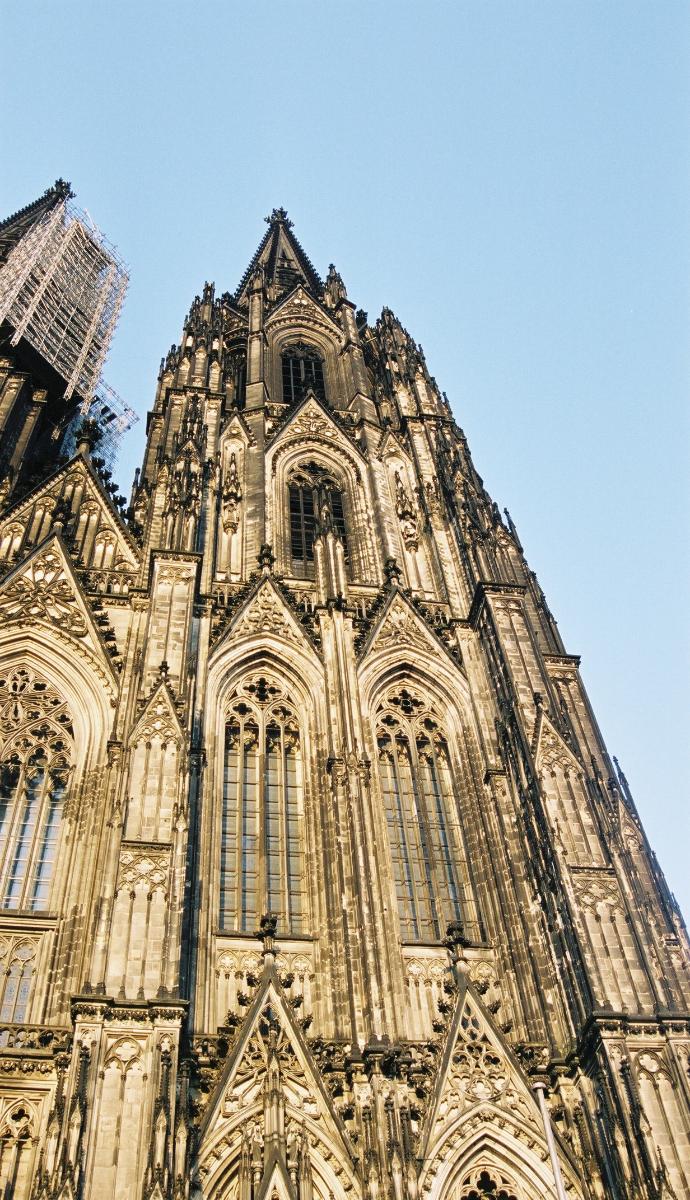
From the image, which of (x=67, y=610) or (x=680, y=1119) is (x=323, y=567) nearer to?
(x=67, y=610)

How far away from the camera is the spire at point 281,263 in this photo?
1638 inches

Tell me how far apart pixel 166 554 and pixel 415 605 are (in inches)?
218

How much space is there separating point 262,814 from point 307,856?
46.0 inches

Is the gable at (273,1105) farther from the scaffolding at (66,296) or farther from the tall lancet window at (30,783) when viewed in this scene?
the scaffolding at (66,296)

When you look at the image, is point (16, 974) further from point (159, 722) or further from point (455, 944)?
point (455, 944)

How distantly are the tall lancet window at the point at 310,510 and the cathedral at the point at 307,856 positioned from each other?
83 millimetres

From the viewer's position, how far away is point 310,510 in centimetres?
2877

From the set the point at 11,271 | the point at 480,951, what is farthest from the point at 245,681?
the point at 11,271

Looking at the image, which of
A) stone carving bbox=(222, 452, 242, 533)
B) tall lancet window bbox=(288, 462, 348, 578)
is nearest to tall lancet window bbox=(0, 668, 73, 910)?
stone carving bbox=(222, 452, 242, 533)

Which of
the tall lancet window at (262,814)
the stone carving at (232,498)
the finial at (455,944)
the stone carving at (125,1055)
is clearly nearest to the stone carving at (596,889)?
the finial at (455,944)

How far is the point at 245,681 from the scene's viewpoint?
883 inches

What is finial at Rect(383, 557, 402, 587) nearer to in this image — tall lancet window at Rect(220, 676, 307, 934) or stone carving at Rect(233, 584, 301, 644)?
stone carving at Rect(233, 584, 301, 644)

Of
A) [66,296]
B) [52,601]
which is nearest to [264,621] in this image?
[52,601]

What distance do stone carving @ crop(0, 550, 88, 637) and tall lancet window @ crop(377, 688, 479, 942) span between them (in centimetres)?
621
